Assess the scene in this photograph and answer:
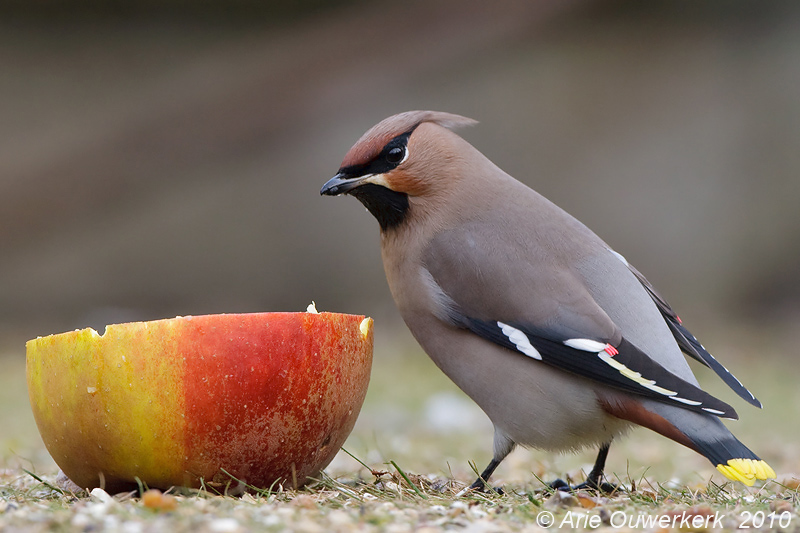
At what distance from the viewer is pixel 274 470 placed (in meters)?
3.11

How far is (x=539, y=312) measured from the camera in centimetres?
337

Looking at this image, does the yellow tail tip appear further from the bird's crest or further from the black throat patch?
the bird's crest

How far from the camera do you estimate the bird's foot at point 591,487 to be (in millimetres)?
3445

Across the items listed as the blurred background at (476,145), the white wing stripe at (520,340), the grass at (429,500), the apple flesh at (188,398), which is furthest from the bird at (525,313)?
the blurred background at (476,145)

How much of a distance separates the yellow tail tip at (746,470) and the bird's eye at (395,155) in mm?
1685

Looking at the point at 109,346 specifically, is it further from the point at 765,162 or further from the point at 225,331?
the point at 765,162

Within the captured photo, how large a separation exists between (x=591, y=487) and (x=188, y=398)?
159 centimetres

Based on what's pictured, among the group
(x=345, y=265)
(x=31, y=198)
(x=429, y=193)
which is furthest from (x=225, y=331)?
(x=345, y=265)

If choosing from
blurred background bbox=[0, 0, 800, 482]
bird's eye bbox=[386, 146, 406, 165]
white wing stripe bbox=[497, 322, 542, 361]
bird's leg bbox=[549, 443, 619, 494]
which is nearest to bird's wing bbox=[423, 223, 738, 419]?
white wing stripe bbox=[497, 322, 542, 361]

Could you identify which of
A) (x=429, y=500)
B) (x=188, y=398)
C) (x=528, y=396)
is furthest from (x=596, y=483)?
(x=188, y=398)

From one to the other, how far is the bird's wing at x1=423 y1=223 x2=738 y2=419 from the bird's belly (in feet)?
0.21

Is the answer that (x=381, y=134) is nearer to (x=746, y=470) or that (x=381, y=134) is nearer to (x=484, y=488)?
(x=484, y=488)

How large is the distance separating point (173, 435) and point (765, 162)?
917 cm

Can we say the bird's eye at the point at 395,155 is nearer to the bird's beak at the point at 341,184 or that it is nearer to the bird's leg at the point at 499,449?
the bird's beak at the point at 341,184
